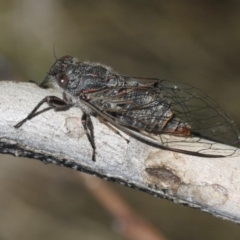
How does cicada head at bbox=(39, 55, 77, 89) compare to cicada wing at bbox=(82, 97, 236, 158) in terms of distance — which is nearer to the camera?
cicada wing at bbox=(82, 97, 236, 158)

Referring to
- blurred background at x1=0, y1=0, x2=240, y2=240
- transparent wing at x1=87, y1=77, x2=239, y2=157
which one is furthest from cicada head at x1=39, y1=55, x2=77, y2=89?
blurred background at x1=0, y1=0, x2=240, y2=240

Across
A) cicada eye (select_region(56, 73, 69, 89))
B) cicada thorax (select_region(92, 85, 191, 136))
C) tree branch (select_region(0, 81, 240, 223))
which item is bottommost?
tree branch (select_region(0, 81, 240, 223))

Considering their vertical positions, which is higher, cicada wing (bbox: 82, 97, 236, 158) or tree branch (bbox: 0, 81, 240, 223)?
cicada wing (bbox: 82, 97, 236, 158)

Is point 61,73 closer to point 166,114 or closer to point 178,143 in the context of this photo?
point 166,114

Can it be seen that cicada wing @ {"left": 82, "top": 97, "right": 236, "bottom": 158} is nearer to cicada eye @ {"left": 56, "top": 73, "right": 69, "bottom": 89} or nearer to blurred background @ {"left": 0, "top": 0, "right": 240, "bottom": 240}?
cicada eye @ {"left": 56, "top": 73, "right": 69, "bottom": 89}

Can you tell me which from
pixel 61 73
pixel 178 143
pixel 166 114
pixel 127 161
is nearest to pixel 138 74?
pixel 61 73

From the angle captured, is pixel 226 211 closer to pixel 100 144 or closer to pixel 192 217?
pixel 100 144

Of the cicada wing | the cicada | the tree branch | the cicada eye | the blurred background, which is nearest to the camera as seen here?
the tree branch

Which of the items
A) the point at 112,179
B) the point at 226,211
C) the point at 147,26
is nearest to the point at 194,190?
the point at 226,211
